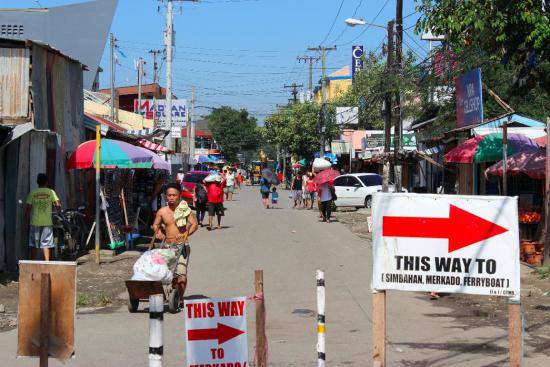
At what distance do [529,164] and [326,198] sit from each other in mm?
12508

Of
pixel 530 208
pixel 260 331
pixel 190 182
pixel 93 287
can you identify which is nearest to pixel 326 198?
pixel 190 182

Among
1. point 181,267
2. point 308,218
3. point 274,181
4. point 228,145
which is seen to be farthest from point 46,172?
point 228,145

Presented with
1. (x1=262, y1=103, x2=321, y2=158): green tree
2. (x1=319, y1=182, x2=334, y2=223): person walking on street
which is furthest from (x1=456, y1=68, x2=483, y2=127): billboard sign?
(x1=262, y1=103, x2=321, y2=158): green tree

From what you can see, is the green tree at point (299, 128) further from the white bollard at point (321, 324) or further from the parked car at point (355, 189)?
the white bollard at point (321, 324)

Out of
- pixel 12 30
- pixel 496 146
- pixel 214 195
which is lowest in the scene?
pixel 214 195

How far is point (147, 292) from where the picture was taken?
10.0 m

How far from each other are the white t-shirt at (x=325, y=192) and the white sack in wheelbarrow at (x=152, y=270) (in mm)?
→ 17615

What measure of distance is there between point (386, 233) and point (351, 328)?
3.67 metres

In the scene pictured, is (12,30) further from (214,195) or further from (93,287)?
(93,287)

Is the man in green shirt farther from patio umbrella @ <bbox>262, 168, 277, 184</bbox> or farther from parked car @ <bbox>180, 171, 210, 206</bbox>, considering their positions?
patio umbrella @ <bbox>262, 168, 277, 184</bbox>

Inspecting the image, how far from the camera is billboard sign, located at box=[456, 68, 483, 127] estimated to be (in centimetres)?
1466

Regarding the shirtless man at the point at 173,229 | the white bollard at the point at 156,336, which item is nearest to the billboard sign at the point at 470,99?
the shirtless man at the point at 173,229

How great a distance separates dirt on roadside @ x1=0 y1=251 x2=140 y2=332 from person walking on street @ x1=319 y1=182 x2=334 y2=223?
11.6m

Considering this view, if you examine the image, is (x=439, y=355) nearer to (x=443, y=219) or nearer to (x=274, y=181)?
(x=443, y=219)
